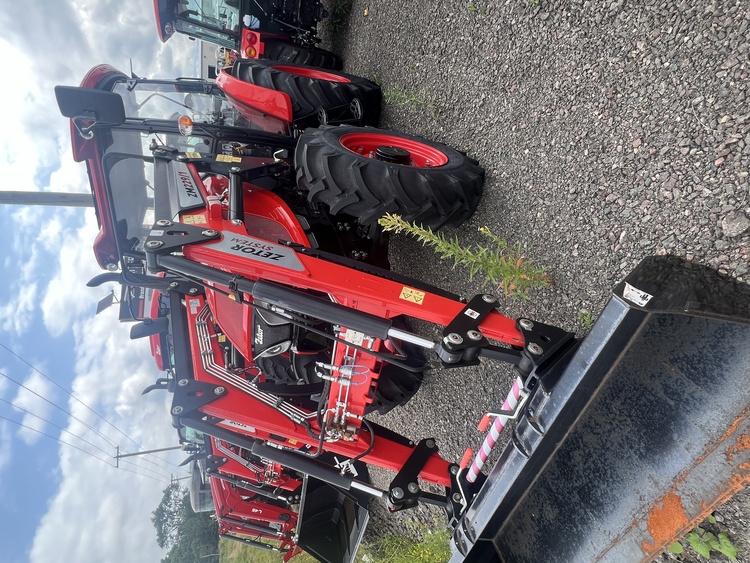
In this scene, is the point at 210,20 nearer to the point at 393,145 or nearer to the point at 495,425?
the point at 393,145

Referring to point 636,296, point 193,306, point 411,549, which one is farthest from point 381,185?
point 411,549

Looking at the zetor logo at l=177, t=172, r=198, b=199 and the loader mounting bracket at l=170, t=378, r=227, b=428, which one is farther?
the loader mounting bracket at l=170, t=378, r=227, b=428

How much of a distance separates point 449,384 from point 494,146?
163 cm

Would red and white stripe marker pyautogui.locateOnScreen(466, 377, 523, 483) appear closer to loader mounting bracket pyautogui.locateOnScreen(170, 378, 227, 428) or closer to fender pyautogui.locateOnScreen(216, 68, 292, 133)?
loader mounting bracket pyautogui.locateOnScreen(170, 378, 227, 428)

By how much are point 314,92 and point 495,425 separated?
2912 mm

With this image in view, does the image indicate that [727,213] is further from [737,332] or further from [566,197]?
[566,197]

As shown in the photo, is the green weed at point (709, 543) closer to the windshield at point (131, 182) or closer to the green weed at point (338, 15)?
the windshield at point (131, 182)

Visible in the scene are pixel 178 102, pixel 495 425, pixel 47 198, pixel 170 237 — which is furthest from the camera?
pixel 47 198

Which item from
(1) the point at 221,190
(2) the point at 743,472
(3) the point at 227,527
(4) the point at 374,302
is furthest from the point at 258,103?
(3) the point at 227,527

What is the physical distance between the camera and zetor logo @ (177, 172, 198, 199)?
265 cm

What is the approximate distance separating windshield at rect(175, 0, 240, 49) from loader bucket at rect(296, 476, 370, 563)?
4710 mm

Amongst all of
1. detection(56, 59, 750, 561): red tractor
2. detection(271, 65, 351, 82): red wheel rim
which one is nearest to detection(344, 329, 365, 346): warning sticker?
detection(56, 59, 750, 561): red tractor

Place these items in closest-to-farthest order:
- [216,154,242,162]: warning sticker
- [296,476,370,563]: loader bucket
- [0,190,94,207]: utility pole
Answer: [216,154,242,162]: warning sticker
[0,190,94,207]: utility pole
[296,476,370,563]: loader bucket

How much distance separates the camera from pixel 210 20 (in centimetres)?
504
